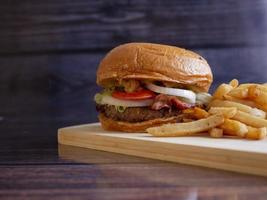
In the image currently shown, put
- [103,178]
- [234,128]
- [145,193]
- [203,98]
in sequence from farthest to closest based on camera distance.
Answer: [203,98], [234,128], [103,178], [145,193]

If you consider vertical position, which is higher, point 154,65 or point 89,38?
point 154,65

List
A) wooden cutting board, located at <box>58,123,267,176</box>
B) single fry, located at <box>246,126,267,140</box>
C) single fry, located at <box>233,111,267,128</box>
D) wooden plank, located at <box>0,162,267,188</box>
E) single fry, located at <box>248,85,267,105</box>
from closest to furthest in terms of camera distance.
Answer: wooden plank, located at <box>0,162,267,188</box>
wooden cutting board, located at <box>58,123,267,176</box>
single fry, located at <box>246,126,267,140</box>
single fry, located at <box>233,111,267,128</box>
single fry, located at <box>248,85,267,105</box>

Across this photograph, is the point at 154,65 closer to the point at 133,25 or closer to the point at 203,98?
the point at 203,98

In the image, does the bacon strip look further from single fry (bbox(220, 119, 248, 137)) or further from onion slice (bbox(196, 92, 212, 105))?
single fry (bbox(220, 119, 248, 137))

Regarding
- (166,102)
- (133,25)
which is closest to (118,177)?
(166,102)

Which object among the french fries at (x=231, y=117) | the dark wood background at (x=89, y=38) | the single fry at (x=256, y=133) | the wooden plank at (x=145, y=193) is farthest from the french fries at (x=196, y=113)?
the dark wood background at (x=89, y=38)

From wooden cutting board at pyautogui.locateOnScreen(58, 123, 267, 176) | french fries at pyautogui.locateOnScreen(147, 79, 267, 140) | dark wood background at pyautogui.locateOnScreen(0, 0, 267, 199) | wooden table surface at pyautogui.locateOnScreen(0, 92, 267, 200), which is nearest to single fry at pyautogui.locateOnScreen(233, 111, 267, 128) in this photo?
french fries at pyautogui.locateOnScreen(147, 79, 267, 140)
